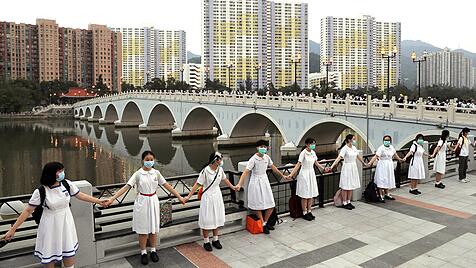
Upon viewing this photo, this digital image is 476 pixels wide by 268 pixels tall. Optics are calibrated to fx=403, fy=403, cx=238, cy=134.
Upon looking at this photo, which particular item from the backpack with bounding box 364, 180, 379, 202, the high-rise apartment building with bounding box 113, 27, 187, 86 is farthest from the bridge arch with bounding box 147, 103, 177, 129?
the high-rise apartment building with bounding box 113, 27, 187, 86

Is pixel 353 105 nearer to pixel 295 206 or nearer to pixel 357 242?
pixel 295 206

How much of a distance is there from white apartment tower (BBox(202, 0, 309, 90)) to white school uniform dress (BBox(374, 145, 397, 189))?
7077cm

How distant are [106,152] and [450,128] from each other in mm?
27565

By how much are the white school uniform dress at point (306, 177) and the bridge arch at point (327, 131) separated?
16.5 metres

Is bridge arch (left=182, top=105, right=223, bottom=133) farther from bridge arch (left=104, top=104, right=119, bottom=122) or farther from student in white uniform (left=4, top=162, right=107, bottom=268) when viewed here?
student in white uniform (left=4, top=162, right=107, bottom=268)

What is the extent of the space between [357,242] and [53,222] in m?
4.27

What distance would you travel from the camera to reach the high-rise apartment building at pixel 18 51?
95.4 m

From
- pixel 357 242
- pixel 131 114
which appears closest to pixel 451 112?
pixel 357 242

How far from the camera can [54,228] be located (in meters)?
4.46

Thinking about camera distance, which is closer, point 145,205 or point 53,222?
point 53,222

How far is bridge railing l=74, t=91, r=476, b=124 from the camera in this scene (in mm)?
17959

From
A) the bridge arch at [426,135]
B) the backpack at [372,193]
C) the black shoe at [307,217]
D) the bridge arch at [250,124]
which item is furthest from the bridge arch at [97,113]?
the black shoe at [307,217]

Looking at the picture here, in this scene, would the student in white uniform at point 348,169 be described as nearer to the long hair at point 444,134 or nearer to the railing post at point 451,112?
the long hair at point 444,134

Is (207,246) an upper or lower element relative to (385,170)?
lower
